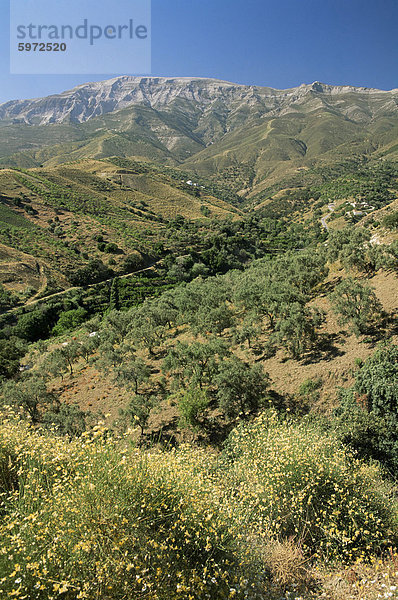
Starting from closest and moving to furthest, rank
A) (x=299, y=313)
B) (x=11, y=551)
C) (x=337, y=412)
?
(x=11, y=551)
(x=337, y=412)
(x=299, y=313)

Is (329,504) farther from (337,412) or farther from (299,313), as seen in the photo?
(299,313)

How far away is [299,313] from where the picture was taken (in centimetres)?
1925

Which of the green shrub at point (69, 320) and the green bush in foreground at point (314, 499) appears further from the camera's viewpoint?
the green shrub at point (69, 320)

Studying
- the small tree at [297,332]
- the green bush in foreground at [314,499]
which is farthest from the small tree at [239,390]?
the green bush in foreground at [314,499]

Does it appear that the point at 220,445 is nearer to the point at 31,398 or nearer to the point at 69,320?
the point at 31,398

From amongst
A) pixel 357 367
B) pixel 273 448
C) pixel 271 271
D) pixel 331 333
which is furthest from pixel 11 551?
pixel 271 271

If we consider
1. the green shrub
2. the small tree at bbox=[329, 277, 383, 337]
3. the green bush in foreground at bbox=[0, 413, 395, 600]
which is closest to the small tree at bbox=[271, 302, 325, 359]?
the small tree at bbox=[329, 277, 383, 337]

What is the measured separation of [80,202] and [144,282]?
57.3m

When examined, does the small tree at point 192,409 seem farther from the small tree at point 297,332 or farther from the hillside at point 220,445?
the small tree at point 297,332

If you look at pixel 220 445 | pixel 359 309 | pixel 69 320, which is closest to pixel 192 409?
pixel 220 445

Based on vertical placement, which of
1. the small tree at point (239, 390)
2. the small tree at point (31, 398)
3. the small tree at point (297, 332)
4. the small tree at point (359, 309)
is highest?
the small tree at point (359, 309)

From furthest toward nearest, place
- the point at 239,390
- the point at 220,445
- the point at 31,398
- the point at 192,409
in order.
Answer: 1. the point at 31,398
2. the point at 192,409
3. the point at 239,390
4. the point at 220,445

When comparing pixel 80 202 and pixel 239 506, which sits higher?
pixel 80 202

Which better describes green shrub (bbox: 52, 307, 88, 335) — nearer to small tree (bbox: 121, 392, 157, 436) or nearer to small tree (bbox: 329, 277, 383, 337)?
small tree (bbox: 121, 392, 157, 436)
